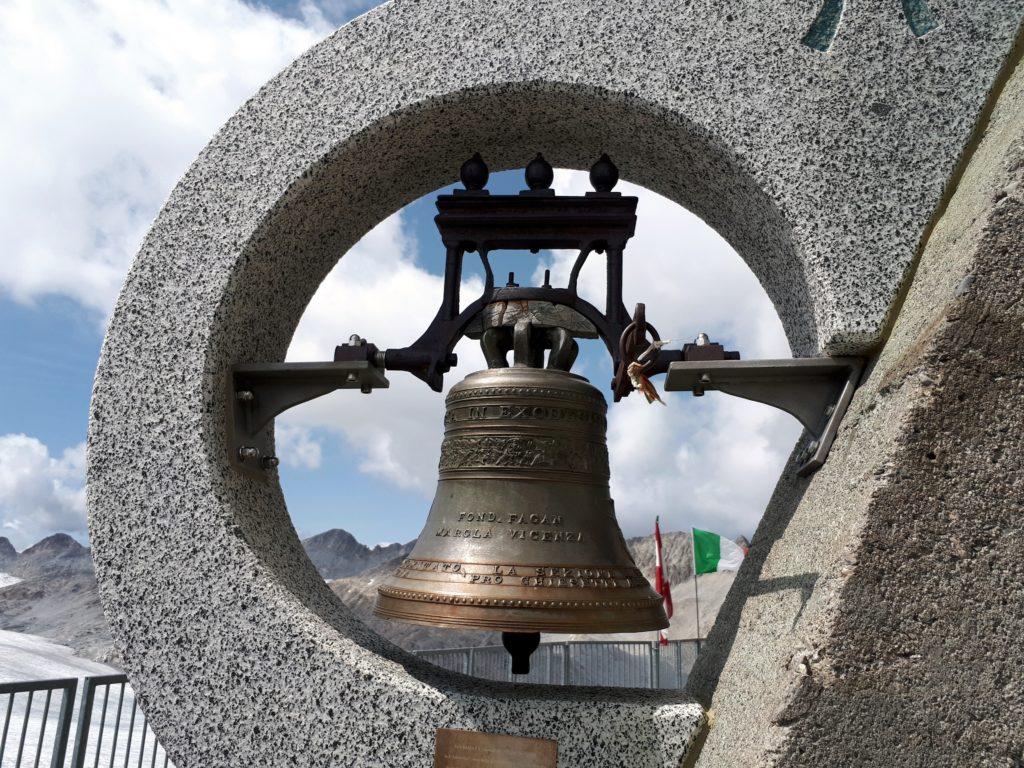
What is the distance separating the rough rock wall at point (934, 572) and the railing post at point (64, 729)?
3.27m

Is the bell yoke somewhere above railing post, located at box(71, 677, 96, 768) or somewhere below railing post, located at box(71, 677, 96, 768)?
above

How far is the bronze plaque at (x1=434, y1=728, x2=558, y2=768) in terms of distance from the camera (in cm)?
204

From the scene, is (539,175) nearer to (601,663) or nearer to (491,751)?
(491,751)

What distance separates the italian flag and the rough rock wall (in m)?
7.99

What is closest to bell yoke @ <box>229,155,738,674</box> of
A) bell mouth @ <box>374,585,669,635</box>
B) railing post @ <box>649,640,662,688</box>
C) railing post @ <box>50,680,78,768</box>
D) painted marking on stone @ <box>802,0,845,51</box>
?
bell mouth @ <box>374,585,669,635</box>

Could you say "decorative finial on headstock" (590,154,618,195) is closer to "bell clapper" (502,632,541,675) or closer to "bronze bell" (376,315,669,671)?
"bronze bell" (376,315,669,671)

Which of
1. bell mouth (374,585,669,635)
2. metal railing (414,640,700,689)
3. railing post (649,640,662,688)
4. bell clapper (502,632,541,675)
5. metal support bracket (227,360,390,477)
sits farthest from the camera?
railing post (649,640,662,688)

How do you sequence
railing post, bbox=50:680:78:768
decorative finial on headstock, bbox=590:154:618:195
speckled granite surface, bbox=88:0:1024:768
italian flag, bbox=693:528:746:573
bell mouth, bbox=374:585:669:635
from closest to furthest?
bell mouth, bbox=374:585:669:635
speckled granite surface, bbox=88:0:1024:768
decorative finial on headstock, bbox=590:154:618:195
railing post, bbox=50:680:78:768
italian flag, bbox=693:528:746:573

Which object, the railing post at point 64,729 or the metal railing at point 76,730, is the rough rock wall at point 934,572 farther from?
the railing post at point 64,729

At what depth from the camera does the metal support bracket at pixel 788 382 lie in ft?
7.36

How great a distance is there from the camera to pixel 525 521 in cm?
216

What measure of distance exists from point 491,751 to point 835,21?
244 centimetres

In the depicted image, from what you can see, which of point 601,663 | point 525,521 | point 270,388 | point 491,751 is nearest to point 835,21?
point 525,521

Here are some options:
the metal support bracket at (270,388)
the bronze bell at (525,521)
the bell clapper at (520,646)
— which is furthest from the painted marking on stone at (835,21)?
the bell clapper at (520,646)
